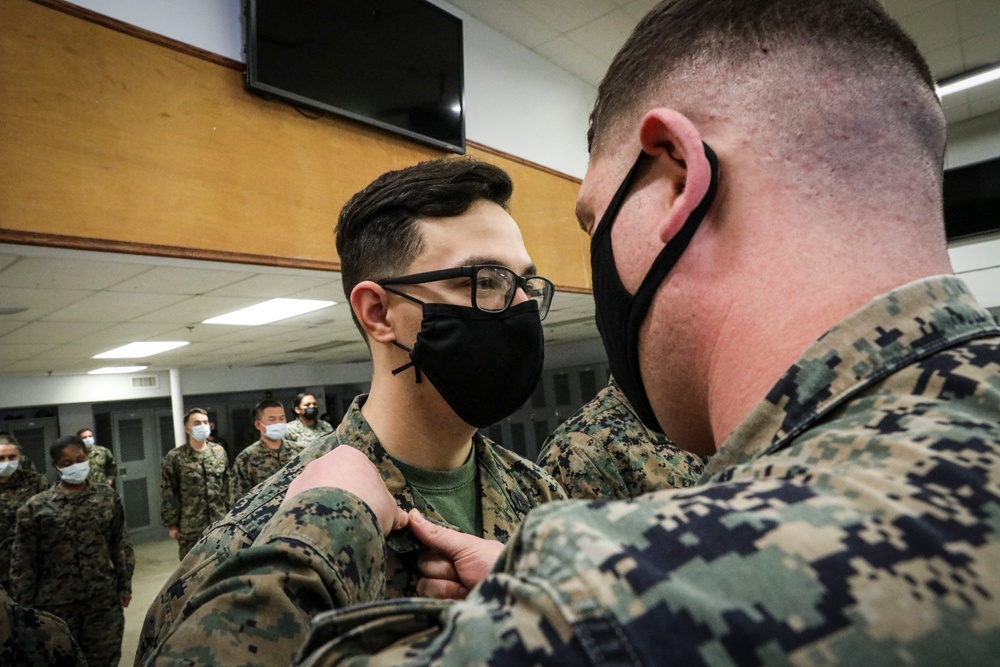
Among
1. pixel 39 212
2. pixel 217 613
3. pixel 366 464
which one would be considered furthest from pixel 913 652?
pixel 39 212

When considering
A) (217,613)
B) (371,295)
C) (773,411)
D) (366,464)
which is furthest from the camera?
(371,295)

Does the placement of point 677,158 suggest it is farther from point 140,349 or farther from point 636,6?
point 140,349

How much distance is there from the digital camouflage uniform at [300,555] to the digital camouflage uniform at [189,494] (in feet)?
17.9

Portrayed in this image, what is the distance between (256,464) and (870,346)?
629 cm

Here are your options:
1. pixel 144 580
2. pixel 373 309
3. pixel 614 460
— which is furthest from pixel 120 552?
pixel 373 309

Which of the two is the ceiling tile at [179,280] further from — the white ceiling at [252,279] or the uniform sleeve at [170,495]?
the uniform sleeve at [170,495]

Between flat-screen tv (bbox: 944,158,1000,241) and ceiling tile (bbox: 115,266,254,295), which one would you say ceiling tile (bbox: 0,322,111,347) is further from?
flat-screen tv (bbox: 944,158,1000,241)

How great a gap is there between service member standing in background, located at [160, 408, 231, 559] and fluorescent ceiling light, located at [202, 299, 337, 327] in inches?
57.9

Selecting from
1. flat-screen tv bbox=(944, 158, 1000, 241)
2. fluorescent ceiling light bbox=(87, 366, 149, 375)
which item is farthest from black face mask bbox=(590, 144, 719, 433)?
fluorescent ceiling light bbox=(87, 366, 149, 375)

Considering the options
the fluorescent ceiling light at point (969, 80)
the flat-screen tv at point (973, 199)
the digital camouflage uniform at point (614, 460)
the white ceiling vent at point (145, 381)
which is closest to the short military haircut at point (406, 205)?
the digital camouflage uniform at point (614, 460)

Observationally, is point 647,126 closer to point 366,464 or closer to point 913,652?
point 913,652

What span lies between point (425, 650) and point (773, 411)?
1.21 ft

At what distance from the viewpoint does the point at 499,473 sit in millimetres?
1522

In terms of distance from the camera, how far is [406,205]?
4.79 feet
